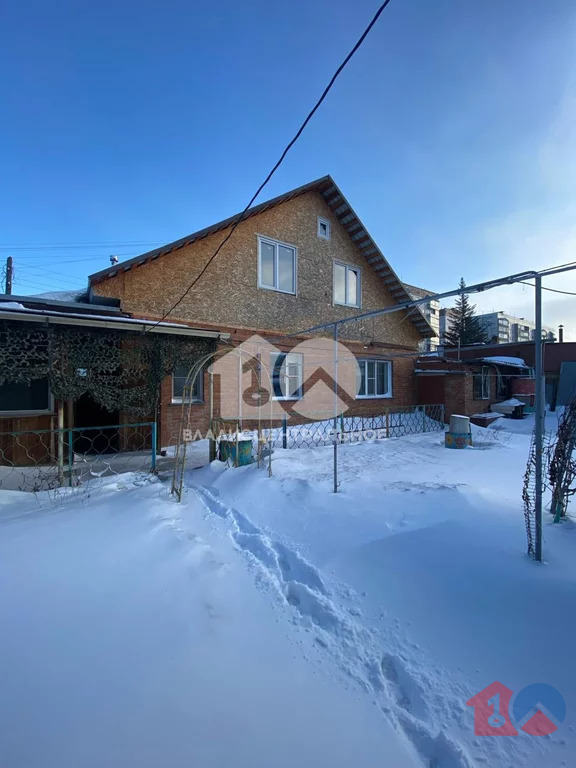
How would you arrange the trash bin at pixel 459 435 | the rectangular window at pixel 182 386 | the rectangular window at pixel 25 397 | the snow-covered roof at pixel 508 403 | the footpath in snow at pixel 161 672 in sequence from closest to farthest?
the footpath in snow at pixel 161 672 → the rectangular window at pixel 25 397 → the trash bin at pixel 459 435 → the rectangular window at pixel 182 386 → the snow-covered roof at pixel 508 403

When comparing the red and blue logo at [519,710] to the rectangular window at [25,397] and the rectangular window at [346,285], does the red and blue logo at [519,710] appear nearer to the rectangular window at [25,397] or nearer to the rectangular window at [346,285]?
the rectangular window at [25,397]

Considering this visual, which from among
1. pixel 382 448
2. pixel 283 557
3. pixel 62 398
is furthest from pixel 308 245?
pixel 283 557

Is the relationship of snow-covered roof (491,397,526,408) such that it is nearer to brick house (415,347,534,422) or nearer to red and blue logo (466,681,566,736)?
brick house (415,347,534,422)

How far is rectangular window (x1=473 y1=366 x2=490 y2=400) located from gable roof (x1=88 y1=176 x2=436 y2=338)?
2.86 meters

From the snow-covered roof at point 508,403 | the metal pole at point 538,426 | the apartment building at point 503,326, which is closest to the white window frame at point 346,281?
the snow-covered roof at point 508,403

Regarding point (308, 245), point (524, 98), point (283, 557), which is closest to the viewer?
point (283, 557)

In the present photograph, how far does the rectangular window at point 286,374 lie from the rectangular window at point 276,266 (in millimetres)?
2228

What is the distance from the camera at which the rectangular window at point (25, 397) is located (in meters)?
6.86

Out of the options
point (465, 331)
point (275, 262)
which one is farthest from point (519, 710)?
point (465, 331)

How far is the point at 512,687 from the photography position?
1831mm

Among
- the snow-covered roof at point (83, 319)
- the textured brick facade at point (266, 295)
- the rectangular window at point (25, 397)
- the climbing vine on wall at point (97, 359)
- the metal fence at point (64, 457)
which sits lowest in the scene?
the metal fence at point (64, 457)

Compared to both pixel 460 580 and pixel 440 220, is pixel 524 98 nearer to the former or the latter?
pixel 440 220

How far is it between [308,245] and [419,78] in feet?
26.3

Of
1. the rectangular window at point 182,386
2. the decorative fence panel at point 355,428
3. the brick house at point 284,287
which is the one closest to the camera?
the brick house at point 284,287
